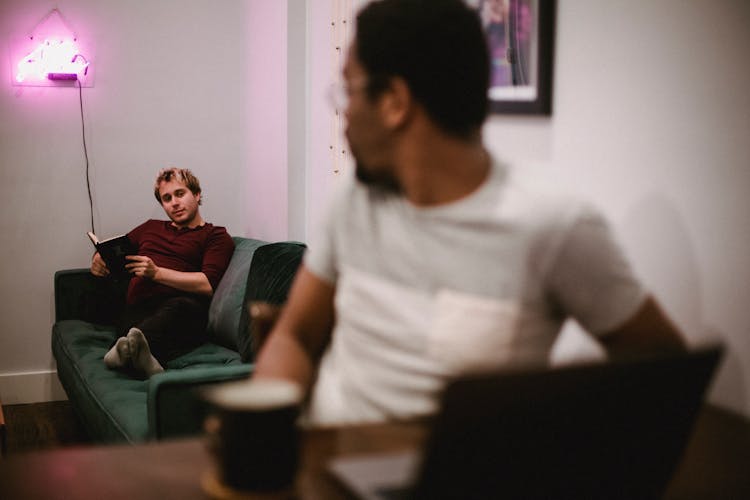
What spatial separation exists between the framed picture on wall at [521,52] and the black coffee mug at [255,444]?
0.93 metres

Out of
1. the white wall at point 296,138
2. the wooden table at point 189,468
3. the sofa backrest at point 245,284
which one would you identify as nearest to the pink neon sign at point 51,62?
the white wall at point 296,138

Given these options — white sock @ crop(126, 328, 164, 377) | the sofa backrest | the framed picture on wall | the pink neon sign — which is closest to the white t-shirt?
the framed picture on wall

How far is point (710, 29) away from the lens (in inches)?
48.0

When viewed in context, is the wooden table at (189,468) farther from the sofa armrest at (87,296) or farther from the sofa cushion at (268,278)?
the sofa armrest at (87,296)

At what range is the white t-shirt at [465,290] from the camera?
1042mm

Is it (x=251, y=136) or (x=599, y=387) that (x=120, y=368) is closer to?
(x=251, y=136)

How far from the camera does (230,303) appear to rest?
10.6 ft

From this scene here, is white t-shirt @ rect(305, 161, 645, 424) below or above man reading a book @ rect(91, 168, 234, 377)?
above

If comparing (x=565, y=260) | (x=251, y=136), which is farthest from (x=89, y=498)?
(x=251, y=136)

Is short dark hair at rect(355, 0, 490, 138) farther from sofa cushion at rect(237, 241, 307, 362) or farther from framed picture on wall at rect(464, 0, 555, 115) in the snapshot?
sofa cushion at rect(237, 241, 307, 362)

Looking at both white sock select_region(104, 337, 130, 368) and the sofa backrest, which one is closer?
the sofa backrest

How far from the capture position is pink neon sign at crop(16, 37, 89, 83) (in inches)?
152

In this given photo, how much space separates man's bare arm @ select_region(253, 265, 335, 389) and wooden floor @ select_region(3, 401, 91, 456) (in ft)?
7.36

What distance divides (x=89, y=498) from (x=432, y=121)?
2.31 feet
